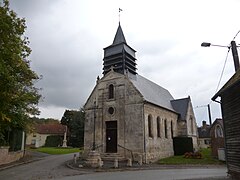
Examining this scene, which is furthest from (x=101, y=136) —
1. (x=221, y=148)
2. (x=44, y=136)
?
Answer: (x=44, y=136)

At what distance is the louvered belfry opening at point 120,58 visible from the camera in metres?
24.8

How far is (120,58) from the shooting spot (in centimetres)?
2498

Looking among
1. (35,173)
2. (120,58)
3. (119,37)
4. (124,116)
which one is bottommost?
(35,173)

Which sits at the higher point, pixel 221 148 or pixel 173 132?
pixel 173 132

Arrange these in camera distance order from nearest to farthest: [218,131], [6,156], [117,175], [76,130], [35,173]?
1. [117,175]
2. [35,173]
3. [6,156]
4. [218,131]
5. [76,130]

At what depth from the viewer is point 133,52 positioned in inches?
1075

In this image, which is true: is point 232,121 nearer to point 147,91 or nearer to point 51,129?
point 147,91

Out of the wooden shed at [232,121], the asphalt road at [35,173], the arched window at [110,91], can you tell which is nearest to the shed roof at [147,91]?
the arched window at [110,91]

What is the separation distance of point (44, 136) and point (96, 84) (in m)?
31.5

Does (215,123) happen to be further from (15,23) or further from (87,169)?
(15,23)

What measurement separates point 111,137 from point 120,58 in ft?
27.4

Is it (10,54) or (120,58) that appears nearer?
(10,54)

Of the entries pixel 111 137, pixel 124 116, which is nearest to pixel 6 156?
pixel 111 137

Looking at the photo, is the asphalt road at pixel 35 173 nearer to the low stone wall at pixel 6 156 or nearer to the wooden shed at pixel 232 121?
the low stone wall at pixel 6 156
